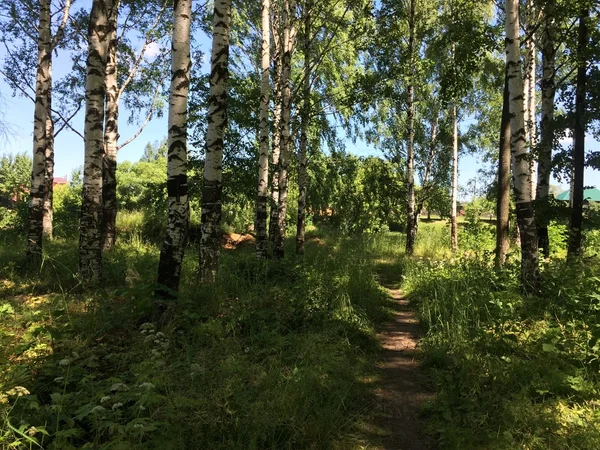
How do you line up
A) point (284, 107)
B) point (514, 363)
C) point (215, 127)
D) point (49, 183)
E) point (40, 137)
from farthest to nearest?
point (49, 183) → point (284, 107) → point (40, 137) → point (215, 127) → point (514, 363)

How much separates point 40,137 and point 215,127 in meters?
5.77

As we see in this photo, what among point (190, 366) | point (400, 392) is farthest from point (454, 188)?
point (190, 366)

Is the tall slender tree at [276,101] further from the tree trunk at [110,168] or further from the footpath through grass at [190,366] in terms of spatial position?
the footpath through grass at [190,366]

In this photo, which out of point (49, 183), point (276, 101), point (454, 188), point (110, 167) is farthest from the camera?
point (454, 188)

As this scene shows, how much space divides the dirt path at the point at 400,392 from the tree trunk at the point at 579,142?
5208 mm

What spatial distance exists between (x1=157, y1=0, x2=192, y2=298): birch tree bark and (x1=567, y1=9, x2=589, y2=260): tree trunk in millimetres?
8493

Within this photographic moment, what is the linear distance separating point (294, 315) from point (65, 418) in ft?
10.9

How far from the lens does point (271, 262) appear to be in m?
8.23

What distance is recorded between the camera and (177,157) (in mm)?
4875

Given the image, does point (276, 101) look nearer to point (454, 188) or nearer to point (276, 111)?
point (276, 111)

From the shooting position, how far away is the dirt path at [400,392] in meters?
3.23

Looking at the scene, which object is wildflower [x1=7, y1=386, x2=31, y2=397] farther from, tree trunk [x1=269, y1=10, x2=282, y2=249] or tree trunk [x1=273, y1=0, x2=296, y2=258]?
tree trunk [x1=269, y1=10, x2=282, y2=249]

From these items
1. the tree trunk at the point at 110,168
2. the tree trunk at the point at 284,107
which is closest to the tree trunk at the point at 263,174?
the tree trunk at the point at 284,107

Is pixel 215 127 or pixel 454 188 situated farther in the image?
pixel 454 188
